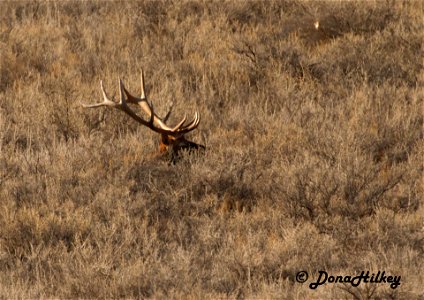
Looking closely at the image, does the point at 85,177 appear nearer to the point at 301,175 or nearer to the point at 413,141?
the point at 301,175

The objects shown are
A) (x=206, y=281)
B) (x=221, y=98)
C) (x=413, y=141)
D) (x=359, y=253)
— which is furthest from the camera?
(x=221, y=98)

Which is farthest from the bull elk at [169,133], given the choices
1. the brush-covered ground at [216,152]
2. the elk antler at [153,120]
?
the brush-covered ground at [216,152]

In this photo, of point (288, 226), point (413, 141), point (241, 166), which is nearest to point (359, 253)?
point (288, 226)

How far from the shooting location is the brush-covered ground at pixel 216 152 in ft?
20.7

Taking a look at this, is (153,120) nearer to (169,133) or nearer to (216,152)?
(169,133)

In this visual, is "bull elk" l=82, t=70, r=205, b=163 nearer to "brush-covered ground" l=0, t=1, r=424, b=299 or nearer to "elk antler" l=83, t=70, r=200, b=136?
"elk antler" l=83, t=70, r=200, b=136

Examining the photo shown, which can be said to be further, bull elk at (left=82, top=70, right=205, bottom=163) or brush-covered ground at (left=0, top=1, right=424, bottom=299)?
bull elk at (left=82, top=70, right=205, bottom=163)

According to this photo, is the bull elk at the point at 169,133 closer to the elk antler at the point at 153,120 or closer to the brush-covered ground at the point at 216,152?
the elk antler at the point at 153,120

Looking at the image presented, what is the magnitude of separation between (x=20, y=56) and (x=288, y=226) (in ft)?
14.8

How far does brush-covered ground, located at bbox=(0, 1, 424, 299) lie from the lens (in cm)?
630

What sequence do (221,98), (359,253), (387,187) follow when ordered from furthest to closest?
(221,98)
(387,187)
(359,253)

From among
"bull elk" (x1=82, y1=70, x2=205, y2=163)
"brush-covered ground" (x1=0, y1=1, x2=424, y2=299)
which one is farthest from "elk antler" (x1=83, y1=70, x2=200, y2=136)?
"brush-covered ground" (x1=0, y1=1, x2=424, y2=299)

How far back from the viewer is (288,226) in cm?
689

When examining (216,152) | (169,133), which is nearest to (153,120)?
(169,133)
